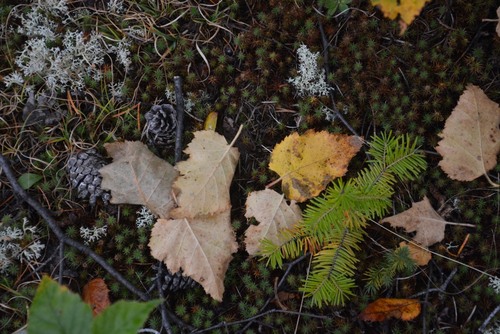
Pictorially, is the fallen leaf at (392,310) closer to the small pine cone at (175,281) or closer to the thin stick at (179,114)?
the small pine cone at (175,281)

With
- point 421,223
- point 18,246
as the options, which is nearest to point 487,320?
point 421,223

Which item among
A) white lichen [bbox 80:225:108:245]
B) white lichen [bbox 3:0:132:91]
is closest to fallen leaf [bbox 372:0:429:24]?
white lichen [bbox 3:0:132:91]

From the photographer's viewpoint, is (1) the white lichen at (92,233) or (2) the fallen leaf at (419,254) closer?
(2) the fallen leaf at (419,254)

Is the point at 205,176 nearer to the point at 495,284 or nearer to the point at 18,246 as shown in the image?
the point at 18,246

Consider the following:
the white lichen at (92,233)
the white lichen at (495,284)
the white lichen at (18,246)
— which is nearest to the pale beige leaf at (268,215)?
the white lichen at (92,233)

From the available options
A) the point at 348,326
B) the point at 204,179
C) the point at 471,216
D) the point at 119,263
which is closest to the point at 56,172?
the point at 119,263

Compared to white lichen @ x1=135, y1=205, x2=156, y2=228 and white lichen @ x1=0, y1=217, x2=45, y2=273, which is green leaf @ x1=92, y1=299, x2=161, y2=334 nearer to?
white lichen @ x1=135, y1=205, x2=156, y2=228
